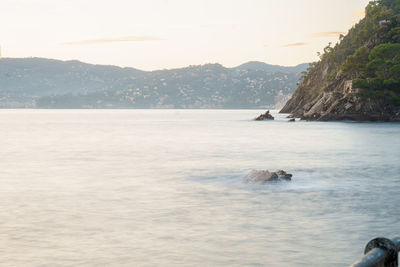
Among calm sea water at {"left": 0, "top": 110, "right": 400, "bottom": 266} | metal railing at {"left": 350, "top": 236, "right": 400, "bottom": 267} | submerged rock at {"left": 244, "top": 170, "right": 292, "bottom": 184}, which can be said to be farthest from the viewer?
submerged rock at {"left": 244, "top": 170, "right": 292, "bottom": 184}

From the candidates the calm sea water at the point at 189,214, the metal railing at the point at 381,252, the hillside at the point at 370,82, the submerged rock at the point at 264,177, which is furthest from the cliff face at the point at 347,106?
the metal railing at the point at 381,252

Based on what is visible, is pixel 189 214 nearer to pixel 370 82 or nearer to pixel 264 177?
pixel 264 177

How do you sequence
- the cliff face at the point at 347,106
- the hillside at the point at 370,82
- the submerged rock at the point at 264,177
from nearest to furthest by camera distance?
A: the submerged rock at the point at 264,177 < the hillside at the point at 370,82 < the cliff face at the point at 347,106

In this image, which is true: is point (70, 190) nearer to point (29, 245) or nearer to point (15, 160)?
point (29, 245)

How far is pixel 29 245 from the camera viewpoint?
13062 millimetres

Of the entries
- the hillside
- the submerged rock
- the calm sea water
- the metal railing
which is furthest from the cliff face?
the metal railing

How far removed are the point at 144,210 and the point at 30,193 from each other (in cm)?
674

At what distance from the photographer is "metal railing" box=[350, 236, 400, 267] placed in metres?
4.93

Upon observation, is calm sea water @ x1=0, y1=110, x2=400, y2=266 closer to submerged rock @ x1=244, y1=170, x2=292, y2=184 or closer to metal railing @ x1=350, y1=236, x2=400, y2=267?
submerged rock @ x1=244, y1=170, x2=292, y2=184

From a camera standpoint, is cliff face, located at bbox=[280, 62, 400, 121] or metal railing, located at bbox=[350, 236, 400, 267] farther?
cliff face, located at bbox=[280, 62, 400, 121]

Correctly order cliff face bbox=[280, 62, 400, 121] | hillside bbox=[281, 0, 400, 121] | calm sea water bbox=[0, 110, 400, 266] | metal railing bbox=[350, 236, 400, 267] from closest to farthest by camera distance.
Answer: metal railing bbox=[350, 236, 400, 267], calm sea water bbox=[0, 110, 400, 266], hillside bbox=[281, 0, 400, 121], cliff face bbox=[280, 62, 400, 121]

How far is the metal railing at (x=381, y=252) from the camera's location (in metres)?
4.93

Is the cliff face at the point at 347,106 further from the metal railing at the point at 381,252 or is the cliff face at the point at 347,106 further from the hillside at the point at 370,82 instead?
the metal railing at the point at 381,252

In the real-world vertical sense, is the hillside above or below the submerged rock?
above
